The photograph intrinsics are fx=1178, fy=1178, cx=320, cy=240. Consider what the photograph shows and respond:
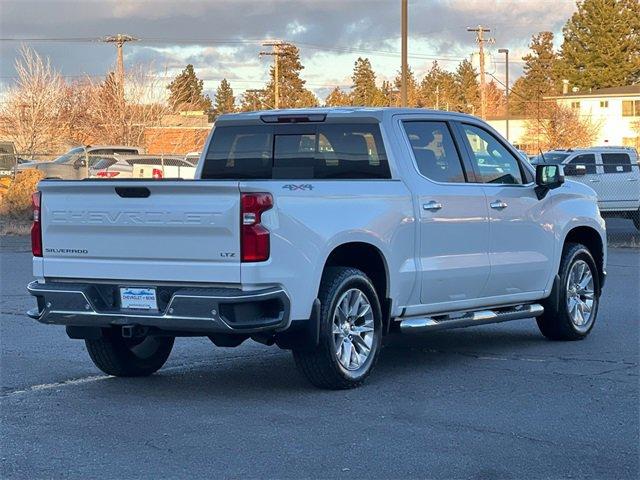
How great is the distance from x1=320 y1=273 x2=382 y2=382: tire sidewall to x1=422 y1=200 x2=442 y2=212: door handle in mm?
869

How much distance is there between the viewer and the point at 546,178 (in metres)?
10.4

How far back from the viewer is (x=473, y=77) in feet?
502

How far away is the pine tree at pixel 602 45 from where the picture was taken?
90.7m

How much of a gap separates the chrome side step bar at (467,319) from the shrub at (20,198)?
19911mm

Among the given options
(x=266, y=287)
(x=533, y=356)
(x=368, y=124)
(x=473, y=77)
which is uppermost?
(x=473, y=77)

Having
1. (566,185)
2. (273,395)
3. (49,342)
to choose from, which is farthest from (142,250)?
(566,185)

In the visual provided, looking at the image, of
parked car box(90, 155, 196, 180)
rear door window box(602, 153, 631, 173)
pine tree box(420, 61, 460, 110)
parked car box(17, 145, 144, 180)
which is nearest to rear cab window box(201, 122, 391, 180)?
rear door window box(602, 153, 631, 173)

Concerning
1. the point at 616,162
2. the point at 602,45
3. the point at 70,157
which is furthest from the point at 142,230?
the point at 602,45

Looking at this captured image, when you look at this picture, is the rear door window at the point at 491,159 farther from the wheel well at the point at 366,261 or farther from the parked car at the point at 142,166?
the parked car at the point at 142,166

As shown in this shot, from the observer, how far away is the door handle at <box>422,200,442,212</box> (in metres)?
9.12

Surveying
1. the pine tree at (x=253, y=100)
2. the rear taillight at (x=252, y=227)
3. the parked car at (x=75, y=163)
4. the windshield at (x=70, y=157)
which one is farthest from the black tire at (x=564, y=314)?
the pine tree at (x=253, y=100)

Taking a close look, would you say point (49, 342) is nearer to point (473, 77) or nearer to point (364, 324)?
point (364, 324)

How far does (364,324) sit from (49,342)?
11.8 ft

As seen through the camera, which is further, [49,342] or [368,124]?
[49,342]
